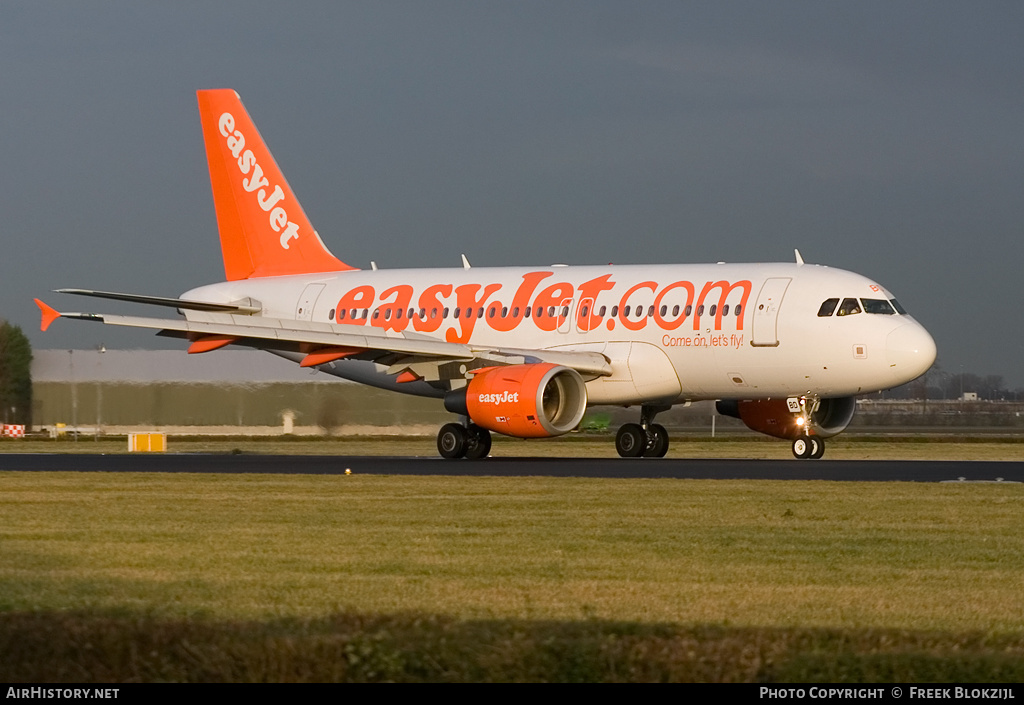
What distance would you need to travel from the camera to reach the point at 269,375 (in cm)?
4500

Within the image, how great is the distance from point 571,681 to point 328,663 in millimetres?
1109

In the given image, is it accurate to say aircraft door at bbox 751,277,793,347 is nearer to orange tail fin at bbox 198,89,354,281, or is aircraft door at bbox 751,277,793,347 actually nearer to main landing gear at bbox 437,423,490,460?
main landing gear at bbox 437,423,490,460

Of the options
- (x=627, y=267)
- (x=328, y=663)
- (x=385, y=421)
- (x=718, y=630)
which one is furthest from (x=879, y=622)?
(x=385, y=421)

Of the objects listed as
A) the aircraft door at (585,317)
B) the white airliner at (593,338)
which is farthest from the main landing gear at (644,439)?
the aircraft door at (585,317)

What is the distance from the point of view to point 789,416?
108ft

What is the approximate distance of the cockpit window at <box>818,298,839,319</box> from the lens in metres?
29.3

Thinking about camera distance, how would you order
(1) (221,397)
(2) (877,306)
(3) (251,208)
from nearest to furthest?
(2) (877,306) → (3) (251,208) → (1) (221,397)

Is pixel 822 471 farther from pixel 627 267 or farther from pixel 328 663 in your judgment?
pixel 328 663

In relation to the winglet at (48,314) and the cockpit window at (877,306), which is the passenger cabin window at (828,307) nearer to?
the cockpit window at (877,306)

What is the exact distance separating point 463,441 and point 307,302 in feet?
23.1

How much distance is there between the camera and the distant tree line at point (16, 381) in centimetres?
4991

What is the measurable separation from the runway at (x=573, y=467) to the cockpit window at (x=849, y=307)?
2.86 metres

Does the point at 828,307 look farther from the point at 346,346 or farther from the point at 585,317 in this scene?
the point at 346,346

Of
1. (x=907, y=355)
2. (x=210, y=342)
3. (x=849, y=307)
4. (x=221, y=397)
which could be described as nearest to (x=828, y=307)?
(x=849, y=307)
